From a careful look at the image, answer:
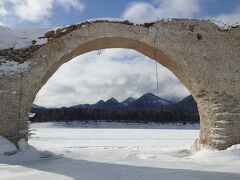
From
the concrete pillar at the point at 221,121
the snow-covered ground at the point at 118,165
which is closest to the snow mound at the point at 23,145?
the snow-covered ground at the point at 118,165

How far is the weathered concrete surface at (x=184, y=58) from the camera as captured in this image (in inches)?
401

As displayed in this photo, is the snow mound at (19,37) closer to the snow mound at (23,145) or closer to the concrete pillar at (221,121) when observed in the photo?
the snow mound at (23,145)

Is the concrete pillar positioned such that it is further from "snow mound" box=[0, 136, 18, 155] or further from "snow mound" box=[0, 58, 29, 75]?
"snow mound" box=[0, 136, 18, 155]

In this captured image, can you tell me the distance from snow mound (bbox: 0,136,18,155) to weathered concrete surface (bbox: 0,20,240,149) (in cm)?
49

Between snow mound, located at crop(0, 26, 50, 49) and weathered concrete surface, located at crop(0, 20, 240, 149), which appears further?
snow mound, located at crop(0, 26, 50, 49)

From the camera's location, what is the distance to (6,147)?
9508 millimetres

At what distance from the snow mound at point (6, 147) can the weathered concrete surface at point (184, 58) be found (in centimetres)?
49

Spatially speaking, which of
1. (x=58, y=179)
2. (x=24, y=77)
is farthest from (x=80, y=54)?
(x=58, y=179)

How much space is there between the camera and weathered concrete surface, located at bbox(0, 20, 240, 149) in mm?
10188

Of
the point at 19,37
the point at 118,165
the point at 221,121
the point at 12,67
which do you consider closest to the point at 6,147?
the point at 12,67

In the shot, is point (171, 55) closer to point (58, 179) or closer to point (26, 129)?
point (26, 129)

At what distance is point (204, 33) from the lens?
10766 millimetres

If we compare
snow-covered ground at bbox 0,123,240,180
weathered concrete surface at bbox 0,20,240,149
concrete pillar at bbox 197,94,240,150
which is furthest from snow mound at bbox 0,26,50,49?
concrete pillar at bbox 197,94,240,150

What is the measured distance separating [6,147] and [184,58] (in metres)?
5.03
